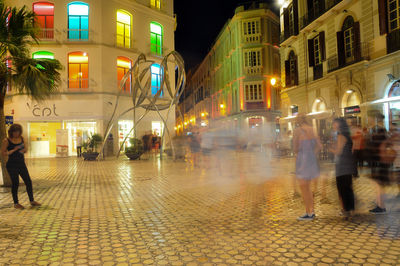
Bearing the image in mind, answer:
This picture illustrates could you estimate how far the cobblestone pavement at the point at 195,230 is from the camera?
370 centimetres

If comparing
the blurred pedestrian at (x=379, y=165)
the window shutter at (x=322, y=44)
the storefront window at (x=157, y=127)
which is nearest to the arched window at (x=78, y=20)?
the storefront window at (x=157, y=127)

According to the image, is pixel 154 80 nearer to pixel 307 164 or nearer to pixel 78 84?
pixel 78 84

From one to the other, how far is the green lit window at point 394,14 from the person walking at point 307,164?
1367cm

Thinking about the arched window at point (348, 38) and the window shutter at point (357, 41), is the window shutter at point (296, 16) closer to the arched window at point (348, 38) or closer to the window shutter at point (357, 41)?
the arched window at point (348, 38)

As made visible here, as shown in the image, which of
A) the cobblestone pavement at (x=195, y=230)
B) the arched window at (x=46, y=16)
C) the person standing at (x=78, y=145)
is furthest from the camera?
the arched window at (x=46, y=16)

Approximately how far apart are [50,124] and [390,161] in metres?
24.3

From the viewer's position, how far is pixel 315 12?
21844 millimetres

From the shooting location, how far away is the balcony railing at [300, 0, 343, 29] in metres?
20.1

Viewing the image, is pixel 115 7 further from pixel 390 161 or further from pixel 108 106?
pixel 390 161

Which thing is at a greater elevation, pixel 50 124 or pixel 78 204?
pixel 50 124

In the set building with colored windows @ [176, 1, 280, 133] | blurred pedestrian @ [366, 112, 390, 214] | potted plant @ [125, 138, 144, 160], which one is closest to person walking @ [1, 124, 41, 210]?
blurred pedestrian @ [366, 112, 390, 214]

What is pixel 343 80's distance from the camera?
19.1 m

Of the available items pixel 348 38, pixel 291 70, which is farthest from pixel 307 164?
pixel 291 70

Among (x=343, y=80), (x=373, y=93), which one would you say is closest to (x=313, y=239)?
(x=373, y=93)
